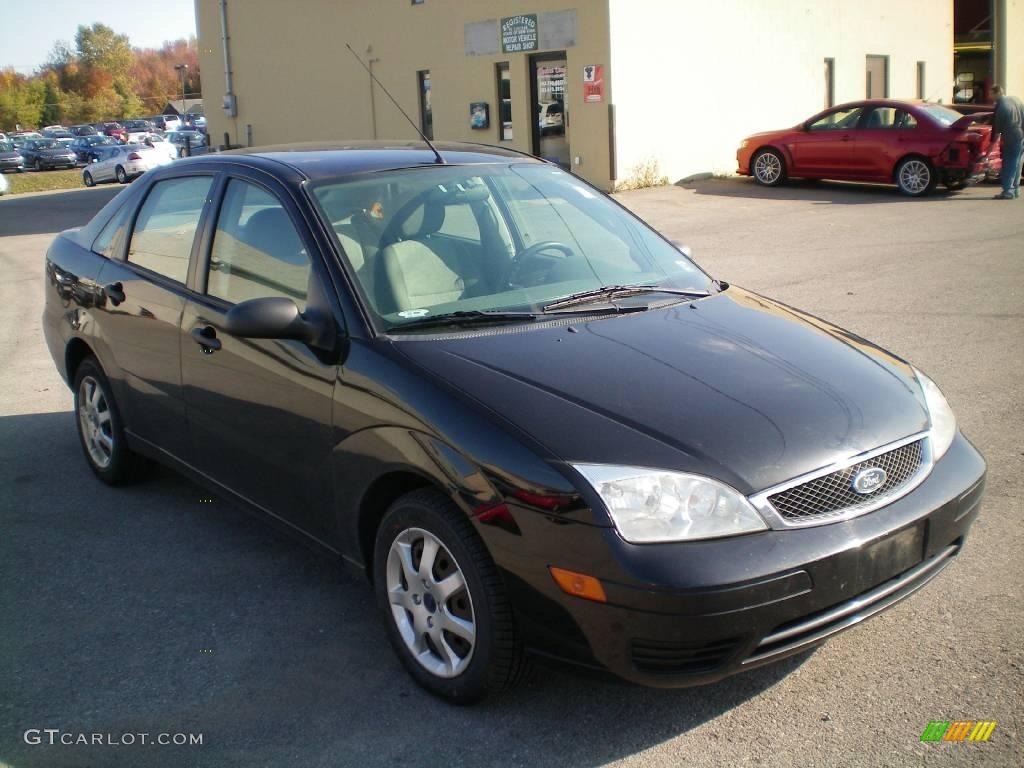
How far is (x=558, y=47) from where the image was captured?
20.7 meters

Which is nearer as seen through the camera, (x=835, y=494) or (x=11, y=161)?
(x=835, y=494)

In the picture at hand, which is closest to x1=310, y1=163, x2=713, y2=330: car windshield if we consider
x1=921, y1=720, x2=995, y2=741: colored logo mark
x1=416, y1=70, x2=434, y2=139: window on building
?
x1=921, y1=720, x2=995, y2=741: colored logo mark

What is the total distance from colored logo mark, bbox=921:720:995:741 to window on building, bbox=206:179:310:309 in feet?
8.19

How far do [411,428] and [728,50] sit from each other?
2191 centimetres

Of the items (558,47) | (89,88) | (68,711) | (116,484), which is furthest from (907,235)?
(89,88)

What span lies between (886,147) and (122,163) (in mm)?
25152

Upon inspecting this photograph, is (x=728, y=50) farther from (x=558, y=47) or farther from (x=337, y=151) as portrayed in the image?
(x=337, y=151)

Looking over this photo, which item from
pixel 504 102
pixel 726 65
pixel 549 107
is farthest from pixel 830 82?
pixel 504 102

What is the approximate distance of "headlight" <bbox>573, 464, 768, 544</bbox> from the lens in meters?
2.86

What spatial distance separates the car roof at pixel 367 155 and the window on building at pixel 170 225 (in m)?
0.23

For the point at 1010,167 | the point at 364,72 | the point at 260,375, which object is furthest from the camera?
the point at 364,72

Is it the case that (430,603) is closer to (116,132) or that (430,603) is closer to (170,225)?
(170,225)

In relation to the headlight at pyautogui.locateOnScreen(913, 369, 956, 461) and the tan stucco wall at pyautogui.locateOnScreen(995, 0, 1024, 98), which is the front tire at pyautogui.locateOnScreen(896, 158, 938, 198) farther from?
the tan stucco wall at pyautogui.locateOnScreen(995, 0, 1024, 98)

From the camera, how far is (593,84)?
66.8ft
